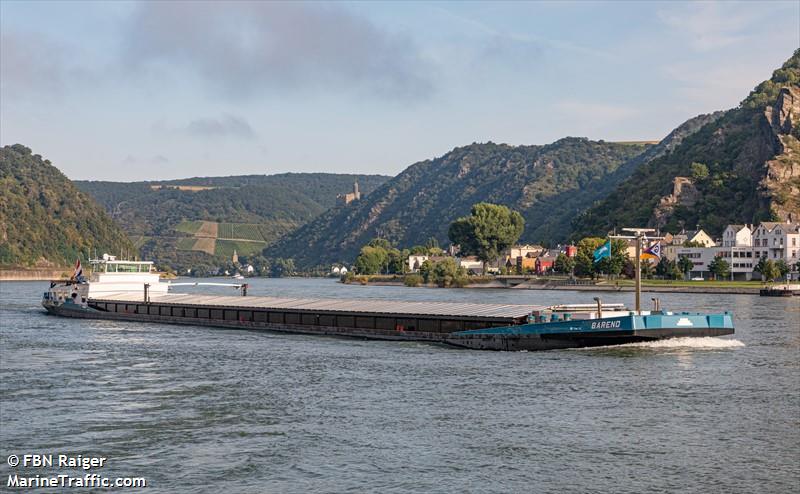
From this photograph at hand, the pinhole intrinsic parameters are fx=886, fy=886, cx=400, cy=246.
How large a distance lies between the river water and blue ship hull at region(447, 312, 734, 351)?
1.13 meters

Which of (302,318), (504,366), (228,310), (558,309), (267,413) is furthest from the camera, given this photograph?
(228,310)

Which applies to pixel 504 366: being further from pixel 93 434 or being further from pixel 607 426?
pixel 93 434

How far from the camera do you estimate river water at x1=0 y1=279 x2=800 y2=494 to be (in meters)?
26.8

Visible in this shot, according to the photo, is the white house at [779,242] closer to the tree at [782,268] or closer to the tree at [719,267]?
the tree at [782,268]

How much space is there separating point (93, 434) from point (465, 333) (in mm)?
30232

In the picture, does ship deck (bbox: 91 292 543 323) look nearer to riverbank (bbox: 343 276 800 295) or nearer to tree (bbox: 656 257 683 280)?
riverbank (bbox: 343 276 800 295)

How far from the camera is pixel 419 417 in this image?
114 ft

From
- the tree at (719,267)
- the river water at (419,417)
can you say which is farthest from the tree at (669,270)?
the river water at (419,417)

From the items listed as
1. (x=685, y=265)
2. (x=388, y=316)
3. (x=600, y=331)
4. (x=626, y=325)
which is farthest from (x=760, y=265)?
(x=626, y=325)

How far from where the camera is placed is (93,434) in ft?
105

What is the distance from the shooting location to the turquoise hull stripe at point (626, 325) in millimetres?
51997

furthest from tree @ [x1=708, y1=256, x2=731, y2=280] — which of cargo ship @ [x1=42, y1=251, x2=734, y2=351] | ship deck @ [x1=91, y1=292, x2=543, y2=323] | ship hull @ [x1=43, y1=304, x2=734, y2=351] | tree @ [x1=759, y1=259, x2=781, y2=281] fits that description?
ship hull @ [x1=43, y1=304, x2=734, y2=351]

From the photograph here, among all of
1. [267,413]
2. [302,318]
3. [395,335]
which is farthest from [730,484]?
[302,318]

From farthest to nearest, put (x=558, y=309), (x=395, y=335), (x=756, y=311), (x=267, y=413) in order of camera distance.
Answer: (x=756, y=311), (x=395, y=335), (x=558, y=309), (x=267, y=413)
